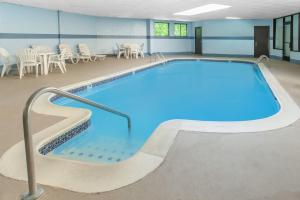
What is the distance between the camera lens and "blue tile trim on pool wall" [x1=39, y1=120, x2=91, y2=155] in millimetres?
3364

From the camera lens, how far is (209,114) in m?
5.99

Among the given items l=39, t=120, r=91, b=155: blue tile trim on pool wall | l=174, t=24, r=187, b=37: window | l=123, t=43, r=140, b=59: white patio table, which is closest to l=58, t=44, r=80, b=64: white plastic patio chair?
l=123, t=43, r=140, b=59: white patio table

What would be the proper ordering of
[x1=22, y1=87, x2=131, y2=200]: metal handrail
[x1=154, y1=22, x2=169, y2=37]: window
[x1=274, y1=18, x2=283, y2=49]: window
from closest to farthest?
[x1=22, y1=87, x2=131, y2=200]: metal handrail, [x1=274, y1=18, x2=283, y2=49]: window, [x1=154, y1=22, x2=169, y2=37]: window

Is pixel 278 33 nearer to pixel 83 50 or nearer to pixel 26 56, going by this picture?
pixel 83 50

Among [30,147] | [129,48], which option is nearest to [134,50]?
[129,48]

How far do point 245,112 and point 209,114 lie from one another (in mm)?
762

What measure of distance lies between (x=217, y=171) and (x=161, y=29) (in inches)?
696

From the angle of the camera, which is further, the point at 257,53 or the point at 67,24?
Result: the point at 257,53

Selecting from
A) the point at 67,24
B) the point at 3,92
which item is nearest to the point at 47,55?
the point at 3,92

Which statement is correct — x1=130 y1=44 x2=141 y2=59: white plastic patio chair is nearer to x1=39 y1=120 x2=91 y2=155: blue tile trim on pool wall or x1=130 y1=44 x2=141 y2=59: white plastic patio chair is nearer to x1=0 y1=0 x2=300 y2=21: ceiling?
x1=0 y1=0 x2=300 y2=21: ceiling

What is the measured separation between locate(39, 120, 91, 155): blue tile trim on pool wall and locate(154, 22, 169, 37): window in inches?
611

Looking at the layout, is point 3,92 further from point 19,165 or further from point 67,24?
point 67,24

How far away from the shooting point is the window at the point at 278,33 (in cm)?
1514

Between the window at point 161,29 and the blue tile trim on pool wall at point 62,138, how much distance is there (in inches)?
611
